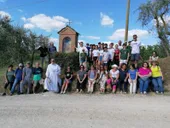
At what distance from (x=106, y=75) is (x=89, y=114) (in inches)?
200

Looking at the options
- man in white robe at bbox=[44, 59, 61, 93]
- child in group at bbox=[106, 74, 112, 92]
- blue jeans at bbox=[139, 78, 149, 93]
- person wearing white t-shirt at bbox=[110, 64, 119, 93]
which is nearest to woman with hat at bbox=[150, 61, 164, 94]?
blue jeans at bbox=[139, 78, 149, 93]

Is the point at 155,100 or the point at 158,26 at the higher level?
the point at 158,26

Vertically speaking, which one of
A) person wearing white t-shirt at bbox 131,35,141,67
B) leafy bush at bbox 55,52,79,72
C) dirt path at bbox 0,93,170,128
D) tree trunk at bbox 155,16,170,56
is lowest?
dirt path at bbox 0,93,170,128

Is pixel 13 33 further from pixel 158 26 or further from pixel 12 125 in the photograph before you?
pixel 12 125

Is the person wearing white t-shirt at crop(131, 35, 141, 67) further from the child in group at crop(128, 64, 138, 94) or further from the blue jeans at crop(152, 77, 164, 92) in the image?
the blue jeans at crop(152, 77, 164, 92)

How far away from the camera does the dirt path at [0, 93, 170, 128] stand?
6.00 m

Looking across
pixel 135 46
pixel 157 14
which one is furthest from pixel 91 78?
pixel 157 14

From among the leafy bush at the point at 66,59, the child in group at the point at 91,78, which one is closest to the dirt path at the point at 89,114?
the child in group at the point at 91,78

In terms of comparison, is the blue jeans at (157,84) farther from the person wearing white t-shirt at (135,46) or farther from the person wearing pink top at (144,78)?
the person wearing white t-shirt at (135,46)

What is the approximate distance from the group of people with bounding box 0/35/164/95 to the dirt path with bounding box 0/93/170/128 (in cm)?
248

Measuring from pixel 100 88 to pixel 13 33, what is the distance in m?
15.1

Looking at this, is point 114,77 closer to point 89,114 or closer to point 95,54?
point 95,54

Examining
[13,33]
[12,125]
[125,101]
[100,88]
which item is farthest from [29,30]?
[12,125]

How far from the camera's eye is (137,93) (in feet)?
37.3
